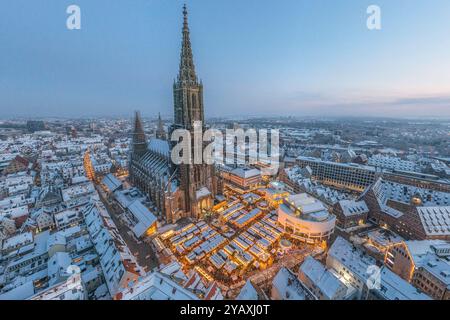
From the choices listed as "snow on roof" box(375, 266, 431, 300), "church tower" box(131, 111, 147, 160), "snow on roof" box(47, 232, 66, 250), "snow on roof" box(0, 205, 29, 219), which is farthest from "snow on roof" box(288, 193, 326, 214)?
"snow on roof" box(0, 205, 29, 219)

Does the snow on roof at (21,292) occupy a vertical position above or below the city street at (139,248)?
above

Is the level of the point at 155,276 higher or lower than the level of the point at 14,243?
higher

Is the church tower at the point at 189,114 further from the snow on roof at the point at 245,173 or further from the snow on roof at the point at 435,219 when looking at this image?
the snow on roof at the point at 435,219

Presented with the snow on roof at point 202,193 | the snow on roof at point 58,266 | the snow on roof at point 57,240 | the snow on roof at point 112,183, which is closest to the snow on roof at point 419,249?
the snow on roof at point 202,193

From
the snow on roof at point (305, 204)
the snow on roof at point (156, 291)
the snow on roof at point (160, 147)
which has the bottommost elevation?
the snow on roof at point (156, 291)

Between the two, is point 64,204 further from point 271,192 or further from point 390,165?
point 390,165

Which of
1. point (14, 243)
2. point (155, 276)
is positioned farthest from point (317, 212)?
point (14, 243)
